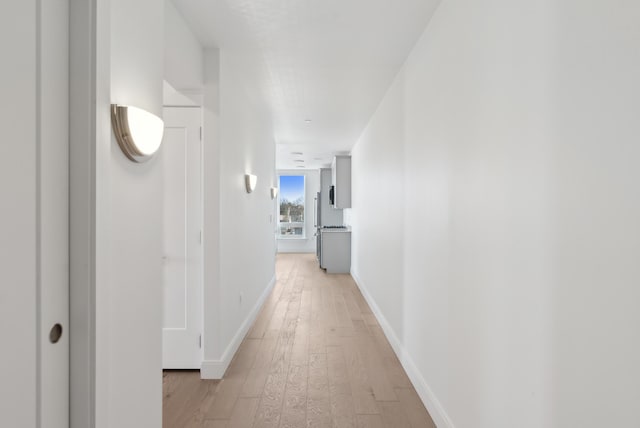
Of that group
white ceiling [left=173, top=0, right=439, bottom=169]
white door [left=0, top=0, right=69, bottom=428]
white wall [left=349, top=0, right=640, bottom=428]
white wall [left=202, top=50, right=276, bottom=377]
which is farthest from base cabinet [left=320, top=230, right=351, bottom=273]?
white door [left=0, top=0, right=69, bottom=428]

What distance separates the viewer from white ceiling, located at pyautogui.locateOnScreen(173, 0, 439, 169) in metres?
2.17

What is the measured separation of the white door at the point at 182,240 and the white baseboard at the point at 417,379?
169cm

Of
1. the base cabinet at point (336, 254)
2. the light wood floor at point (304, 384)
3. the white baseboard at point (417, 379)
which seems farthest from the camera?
the base cabinet at point (336, 254)

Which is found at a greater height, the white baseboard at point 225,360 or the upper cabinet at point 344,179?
the upper cabinet at point 344,179

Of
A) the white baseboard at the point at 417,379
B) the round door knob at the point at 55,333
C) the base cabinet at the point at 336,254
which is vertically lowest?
the white baseboard at the point at 417,379

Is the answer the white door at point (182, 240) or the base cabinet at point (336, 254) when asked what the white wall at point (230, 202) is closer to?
the white door at point (182, 240)

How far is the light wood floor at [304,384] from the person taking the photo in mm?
2240

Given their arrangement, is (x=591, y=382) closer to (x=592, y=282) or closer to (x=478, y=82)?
(x=592, y=282)

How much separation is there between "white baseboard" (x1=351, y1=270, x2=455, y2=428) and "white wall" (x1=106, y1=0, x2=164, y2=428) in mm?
1546

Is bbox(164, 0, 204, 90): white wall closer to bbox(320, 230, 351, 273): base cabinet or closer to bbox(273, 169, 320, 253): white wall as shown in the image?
bbox(320, 230, 351, 273): base cabinet

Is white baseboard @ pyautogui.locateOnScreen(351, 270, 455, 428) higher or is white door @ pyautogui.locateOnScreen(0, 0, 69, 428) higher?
white door @ pyautogui.locateOnScreen(0, 0, 69, 428)

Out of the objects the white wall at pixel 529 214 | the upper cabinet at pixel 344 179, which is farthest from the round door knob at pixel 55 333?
the upper cabinet at pixel 344 179

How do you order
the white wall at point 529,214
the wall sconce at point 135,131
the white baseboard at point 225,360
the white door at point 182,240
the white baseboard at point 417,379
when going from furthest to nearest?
1. the white door at point 182,240
2. the white baseboard at point 225,360
3. the white baseboard at point 417,379
4. the wall sconce at point 135,131
5. the white wall at point 529,214

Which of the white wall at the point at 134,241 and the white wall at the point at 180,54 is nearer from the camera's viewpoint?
the white wall at the point at 134,241
